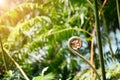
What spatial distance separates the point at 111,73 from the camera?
7.33 feet

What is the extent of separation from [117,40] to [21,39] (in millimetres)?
1169

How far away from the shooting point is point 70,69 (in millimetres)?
3568

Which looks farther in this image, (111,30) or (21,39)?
(21,39)

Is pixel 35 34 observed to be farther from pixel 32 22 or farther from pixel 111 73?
pixel 111 73

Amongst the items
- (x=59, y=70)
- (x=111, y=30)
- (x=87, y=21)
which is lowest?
(x=59, y=70)

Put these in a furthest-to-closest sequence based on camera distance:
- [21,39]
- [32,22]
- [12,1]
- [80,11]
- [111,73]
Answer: [12,1], [21,39], [32,22], [80,11], [111,73]

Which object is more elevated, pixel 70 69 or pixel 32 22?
pixel 32 22

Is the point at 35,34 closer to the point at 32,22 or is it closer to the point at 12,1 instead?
the point at 32,22

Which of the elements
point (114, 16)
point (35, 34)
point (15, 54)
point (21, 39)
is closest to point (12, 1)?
point (21, 39)

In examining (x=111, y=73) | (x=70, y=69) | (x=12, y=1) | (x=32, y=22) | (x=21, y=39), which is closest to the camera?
(x=111, y=73)

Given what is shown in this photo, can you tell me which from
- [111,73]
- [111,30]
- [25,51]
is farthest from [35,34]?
[111,73]

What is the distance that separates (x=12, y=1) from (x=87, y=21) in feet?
5.75

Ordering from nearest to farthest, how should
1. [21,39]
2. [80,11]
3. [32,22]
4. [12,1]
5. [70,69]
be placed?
[80,11]
[32,22]
[70,69]
[21,39]
[12,1]

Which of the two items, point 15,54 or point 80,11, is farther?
point 15,54
